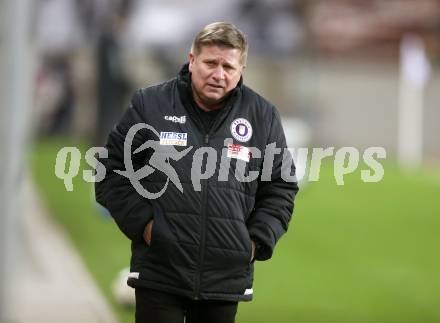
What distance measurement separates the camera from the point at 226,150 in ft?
15.2

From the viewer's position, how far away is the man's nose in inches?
179

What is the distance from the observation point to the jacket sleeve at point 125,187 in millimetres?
4645

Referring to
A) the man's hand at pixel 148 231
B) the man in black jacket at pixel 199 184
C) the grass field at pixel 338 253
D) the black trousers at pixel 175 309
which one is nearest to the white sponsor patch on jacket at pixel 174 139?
the man in black jacket at pixel 199 184

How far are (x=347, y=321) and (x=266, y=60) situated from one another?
74.4 ft

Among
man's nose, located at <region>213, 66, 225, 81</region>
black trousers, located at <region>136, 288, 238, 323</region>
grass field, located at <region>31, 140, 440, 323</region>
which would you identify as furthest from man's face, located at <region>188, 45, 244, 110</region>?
grass field, located at <region>31, 140, 440, 323</region>

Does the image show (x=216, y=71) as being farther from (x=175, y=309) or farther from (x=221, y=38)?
(x=175, y=309)

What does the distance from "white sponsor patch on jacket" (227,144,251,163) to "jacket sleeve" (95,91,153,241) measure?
1.16 ft

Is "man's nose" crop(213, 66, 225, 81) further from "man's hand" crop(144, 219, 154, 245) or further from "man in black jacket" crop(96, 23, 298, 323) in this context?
"man's hand" crop(144, 219, 154, 245)

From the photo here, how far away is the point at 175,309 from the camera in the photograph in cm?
468

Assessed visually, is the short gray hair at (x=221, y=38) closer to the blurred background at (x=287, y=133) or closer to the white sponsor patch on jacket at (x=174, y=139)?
the white sponsor patch on jacket at (x=174, y=139)

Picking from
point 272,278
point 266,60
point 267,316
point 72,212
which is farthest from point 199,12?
point 267,316

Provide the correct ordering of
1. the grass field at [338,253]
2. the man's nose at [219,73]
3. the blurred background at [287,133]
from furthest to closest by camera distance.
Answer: the grass field at [338,253] < the blurred background at [287,133] < the man's nose at [219,73]

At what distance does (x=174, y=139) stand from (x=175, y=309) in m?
0.68

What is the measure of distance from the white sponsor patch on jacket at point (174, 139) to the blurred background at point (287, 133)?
11.1 feet
